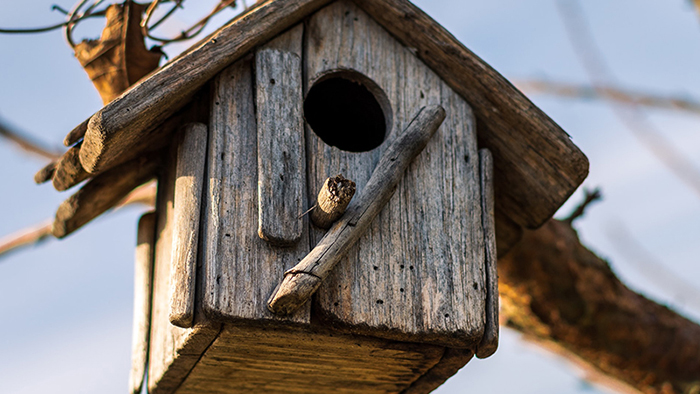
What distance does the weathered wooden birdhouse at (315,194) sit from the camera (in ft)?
8.54

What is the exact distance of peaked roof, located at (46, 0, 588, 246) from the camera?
2715 mm

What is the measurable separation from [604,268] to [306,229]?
8.49ft

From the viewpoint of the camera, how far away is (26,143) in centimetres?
496

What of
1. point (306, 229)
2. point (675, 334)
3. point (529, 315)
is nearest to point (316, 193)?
point (306, 229)

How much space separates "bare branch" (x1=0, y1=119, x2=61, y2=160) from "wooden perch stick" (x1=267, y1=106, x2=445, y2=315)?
2535 millimetres

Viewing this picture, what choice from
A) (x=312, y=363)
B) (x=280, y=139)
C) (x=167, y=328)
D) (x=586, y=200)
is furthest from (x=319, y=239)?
(x=586, y=200)

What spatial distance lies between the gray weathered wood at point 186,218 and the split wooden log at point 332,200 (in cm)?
39

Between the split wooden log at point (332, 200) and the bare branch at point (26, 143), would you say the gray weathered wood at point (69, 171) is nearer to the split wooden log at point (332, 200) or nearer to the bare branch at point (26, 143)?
the split wooden log at point (332, 200)

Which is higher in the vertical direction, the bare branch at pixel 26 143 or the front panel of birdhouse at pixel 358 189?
the bare branch at pixel 26 143

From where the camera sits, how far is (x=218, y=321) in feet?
8.13

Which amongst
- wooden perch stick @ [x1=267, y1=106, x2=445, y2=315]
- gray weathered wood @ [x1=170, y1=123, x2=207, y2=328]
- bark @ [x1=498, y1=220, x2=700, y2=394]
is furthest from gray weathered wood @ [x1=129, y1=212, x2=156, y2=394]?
bark @ [x1=498, y1=220, x2=700, y2=394]

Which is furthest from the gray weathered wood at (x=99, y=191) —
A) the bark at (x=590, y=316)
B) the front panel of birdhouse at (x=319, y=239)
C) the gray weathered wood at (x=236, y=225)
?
the bark at (x=590, y=316)

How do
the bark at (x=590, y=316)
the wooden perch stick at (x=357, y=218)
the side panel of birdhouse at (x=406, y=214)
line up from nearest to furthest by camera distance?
the wooden perch stick at (x=357, y=218), the side panel of birdhouse at (x=406, y=214), the bark at (x=590, y=316)

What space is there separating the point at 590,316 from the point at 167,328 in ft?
8.80
